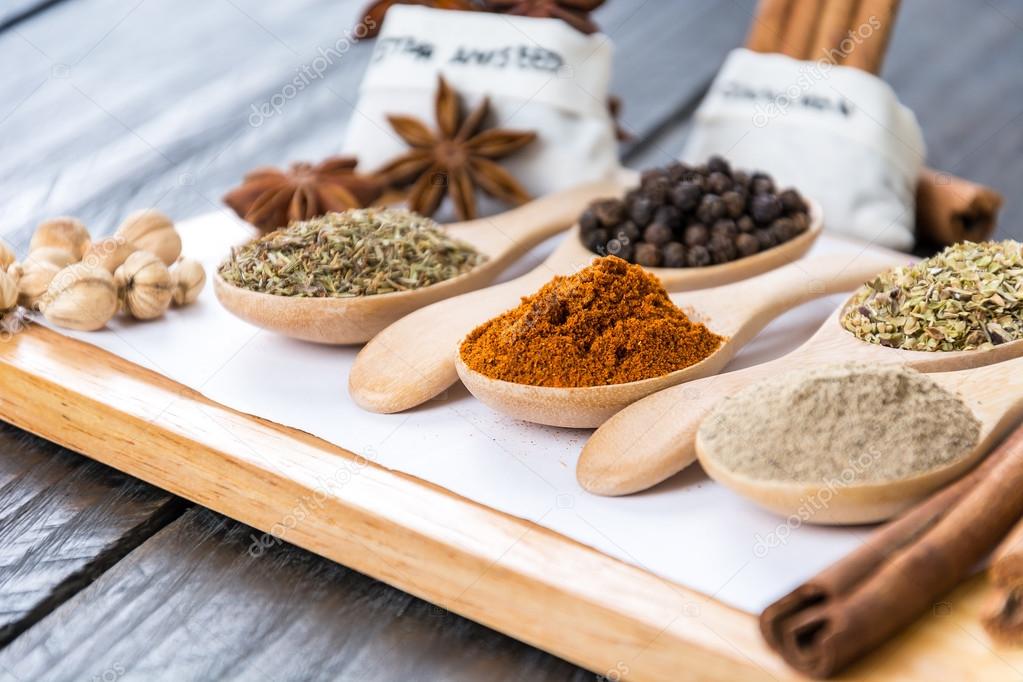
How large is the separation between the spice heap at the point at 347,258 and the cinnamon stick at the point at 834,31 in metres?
0.76

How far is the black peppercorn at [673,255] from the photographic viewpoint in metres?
1.14

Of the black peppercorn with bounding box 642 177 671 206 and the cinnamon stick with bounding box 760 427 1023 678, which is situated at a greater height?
the cinnamon stick with bounding box 760 427 1023 678

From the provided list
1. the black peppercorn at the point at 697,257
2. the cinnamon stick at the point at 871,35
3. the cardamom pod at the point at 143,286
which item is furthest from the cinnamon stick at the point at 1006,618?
the cinnamon stick at the point at 871,35

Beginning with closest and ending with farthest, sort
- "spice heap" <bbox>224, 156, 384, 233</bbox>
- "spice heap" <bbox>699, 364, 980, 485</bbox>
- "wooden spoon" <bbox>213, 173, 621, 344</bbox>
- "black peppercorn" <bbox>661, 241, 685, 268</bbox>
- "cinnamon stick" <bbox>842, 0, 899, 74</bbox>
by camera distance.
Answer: "spice heap" <bbox>699, 364, 980, 485</bbox>
"wooden spoon" <bbox>213, 173, 621, 344</bbox>
"black peppercorn" <bbox>661, 241, 685, 268</bbox>
"spice heap" <bbox>224, 156, 384, 233</bbox>
"cinnamon stick" <bbox>842, 0, 899, 74</bbox>

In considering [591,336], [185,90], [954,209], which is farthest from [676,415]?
[185,90]

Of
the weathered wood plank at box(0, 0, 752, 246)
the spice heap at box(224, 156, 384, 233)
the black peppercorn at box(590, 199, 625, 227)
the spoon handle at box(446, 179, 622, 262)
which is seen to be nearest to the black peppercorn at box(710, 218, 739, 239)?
the black peppercorn at box(590, 199, 625, 227)

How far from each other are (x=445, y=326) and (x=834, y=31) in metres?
0.91

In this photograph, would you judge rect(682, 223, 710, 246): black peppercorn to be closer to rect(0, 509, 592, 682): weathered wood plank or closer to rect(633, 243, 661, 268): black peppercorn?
rect(633, 243, 661, 268): black peppercorn

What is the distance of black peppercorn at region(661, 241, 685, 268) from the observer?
1138 mm

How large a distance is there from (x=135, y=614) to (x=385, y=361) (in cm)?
31

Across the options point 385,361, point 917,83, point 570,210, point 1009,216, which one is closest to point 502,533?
point 385,361

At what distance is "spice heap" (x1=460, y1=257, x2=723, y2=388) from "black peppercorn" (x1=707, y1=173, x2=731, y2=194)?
0.87 ft

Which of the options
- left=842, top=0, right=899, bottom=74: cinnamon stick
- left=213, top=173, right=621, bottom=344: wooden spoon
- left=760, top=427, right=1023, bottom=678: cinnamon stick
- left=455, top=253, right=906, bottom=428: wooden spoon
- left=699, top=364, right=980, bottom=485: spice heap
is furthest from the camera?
left=842, top=0, right=899, bottom=74: cinnamon stick

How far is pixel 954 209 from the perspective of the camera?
1456mm
